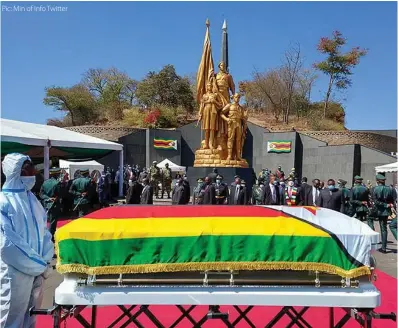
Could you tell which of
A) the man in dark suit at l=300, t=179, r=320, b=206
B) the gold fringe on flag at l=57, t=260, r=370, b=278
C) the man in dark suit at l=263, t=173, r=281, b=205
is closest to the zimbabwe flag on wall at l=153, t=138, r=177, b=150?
the man in dark suit at l=263, t=173, r=281, b=205

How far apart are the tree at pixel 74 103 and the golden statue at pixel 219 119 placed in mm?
19117

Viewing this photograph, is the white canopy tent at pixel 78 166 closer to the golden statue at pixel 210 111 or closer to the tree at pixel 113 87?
the golden statue at pixel 210 111

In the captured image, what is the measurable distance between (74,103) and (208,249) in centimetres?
3187

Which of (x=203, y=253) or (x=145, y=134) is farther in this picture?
(x=145, y=134)

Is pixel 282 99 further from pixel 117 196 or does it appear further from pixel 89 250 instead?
pixel 89 250

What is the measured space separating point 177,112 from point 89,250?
2924 centimetres

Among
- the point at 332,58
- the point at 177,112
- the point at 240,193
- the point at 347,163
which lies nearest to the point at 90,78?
the point at 177,112

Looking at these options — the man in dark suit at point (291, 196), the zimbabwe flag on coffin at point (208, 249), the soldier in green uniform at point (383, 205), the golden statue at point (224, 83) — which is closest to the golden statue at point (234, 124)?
the golden statue at point (224, 83)

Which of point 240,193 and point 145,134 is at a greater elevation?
point 145,134

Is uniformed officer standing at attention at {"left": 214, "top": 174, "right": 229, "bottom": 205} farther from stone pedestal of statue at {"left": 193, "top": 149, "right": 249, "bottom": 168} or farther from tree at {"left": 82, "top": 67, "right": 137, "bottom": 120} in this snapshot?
tree at {"left": 82, "top": 67, "right": 137, "bottom": 120}

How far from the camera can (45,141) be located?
32.0 feet

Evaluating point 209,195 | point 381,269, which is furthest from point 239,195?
point 381,269

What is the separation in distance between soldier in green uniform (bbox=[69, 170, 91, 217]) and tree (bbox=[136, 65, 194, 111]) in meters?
24.2

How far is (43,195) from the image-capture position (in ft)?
21.9
